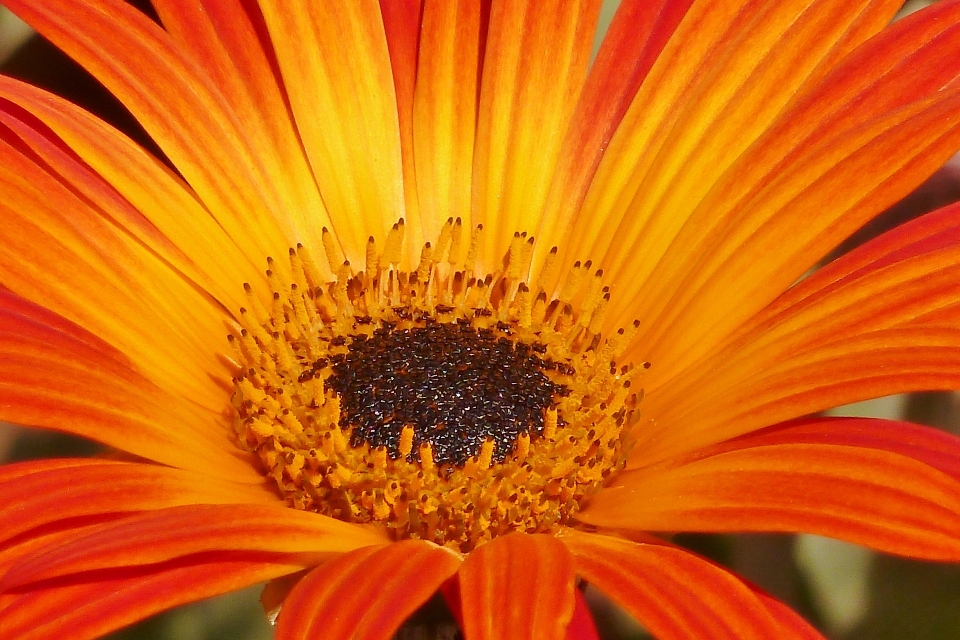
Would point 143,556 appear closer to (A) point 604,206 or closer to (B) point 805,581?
(A) point 604,206

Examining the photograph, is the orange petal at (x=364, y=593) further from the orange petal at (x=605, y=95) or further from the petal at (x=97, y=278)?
the orange petal at (x=605, y=95)

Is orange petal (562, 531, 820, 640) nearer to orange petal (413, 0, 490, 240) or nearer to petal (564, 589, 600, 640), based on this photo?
petal (564, 589, 600, 640)

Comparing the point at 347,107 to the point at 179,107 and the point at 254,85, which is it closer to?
the point at 254,85

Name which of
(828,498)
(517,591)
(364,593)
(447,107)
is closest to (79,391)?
(364,593)

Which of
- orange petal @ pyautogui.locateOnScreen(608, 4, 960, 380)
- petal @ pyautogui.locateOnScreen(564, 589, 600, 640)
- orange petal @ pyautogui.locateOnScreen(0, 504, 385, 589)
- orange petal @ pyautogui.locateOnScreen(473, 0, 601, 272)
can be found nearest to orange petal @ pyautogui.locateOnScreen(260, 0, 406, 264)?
orange petal @ pyautogui.locateOnScreen(473, 0, 601, 272)

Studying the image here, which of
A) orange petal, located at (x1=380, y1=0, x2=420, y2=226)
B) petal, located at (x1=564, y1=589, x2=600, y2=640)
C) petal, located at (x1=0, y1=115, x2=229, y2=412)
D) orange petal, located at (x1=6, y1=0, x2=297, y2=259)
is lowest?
petal, located at (x1=564, y1=589, x2=600, y2=640)

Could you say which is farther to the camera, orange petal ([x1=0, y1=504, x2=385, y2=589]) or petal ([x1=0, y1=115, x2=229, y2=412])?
petal ([x1=0, y1=115, x2=229, y2=412])
